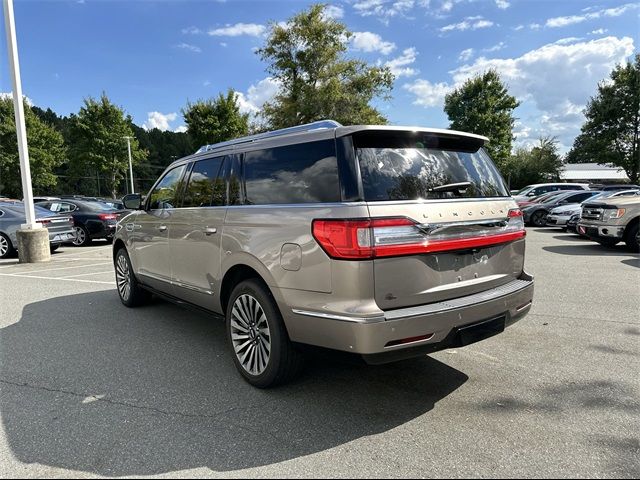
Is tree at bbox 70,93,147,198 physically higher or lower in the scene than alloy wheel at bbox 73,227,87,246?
higher

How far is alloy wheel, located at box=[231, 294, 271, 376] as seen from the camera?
11.1 ft

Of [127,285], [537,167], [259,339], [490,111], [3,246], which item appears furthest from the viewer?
[537,167]

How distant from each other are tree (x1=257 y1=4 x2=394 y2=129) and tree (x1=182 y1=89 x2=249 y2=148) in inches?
253

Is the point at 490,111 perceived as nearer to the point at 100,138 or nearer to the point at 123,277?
the point at 100,138

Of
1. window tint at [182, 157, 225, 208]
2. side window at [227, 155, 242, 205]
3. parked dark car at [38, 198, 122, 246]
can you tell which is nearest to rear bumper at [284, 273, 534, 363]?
side window at [227, 155, 242, 205]

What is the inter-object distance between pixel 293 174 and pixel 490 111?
4350 centimetres

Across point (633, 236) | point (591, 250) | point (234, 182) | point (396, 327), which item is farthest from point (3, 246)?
point (633, 236)

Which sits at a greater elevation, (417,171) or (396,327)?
(417,171)

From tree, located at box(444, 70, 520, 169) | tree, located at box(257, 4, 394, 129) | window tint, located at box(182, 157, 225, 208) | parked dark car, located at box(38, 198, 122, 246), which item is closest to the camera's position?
window tint, located at box(182, 157, 225, 208)

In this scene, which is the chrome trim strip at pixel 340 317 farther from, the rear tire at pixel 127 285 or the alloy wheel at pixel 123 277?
the alloy wheel at pixel 123 277

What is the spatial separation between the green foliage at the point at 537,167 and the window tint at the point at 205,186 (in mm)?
52613

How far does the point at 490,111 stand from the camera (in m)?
41.9

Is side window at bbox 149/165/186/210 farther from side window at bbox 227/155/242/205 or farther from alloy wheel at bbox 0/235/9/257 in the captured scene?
alloy wheel at bbox 0/235/9/257

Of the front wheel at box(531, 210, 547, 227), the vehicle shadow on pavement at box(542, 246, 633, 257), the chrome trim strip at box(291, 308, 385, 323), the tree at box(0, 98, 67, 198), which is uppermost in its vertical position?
the tree at box(0, 98, 67, 198)
